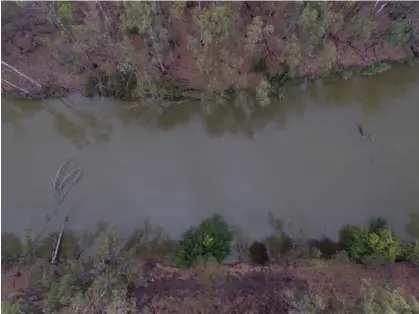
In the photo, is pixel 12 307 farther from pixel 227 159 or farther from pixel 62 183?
pixel 227 159

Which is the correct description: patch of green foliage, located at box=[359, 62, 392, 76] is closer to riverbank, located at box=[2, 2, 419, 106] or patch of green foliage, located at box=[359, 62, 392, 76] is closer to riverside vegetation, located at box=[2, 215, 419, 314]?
riverbank, located at box=[2, 2, 419, 106]

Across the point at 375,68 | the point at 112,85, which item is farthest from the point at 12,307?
the point at 375,68

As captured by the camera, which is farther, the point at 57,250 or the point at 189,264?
the point at 57,250

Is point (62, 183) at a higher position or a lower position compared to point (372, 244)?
higher

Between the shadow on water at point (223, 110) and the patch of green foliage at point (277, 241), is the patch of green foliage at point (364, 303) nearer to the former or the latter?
the patch of green foliage at point (277, 241)

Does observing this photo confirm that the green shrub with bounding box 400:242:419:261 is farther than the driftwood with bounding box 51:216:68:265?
No

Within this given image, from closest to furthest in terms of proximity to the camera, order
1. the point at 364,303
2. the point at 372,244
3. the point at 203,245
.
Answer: the point at 364,303, the point at 372,244, the point at 203,245

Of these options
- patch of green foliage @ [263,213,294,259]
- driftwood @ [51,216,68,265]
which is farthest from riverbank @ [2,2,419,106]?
driftwood @ [51,216,68,265]
